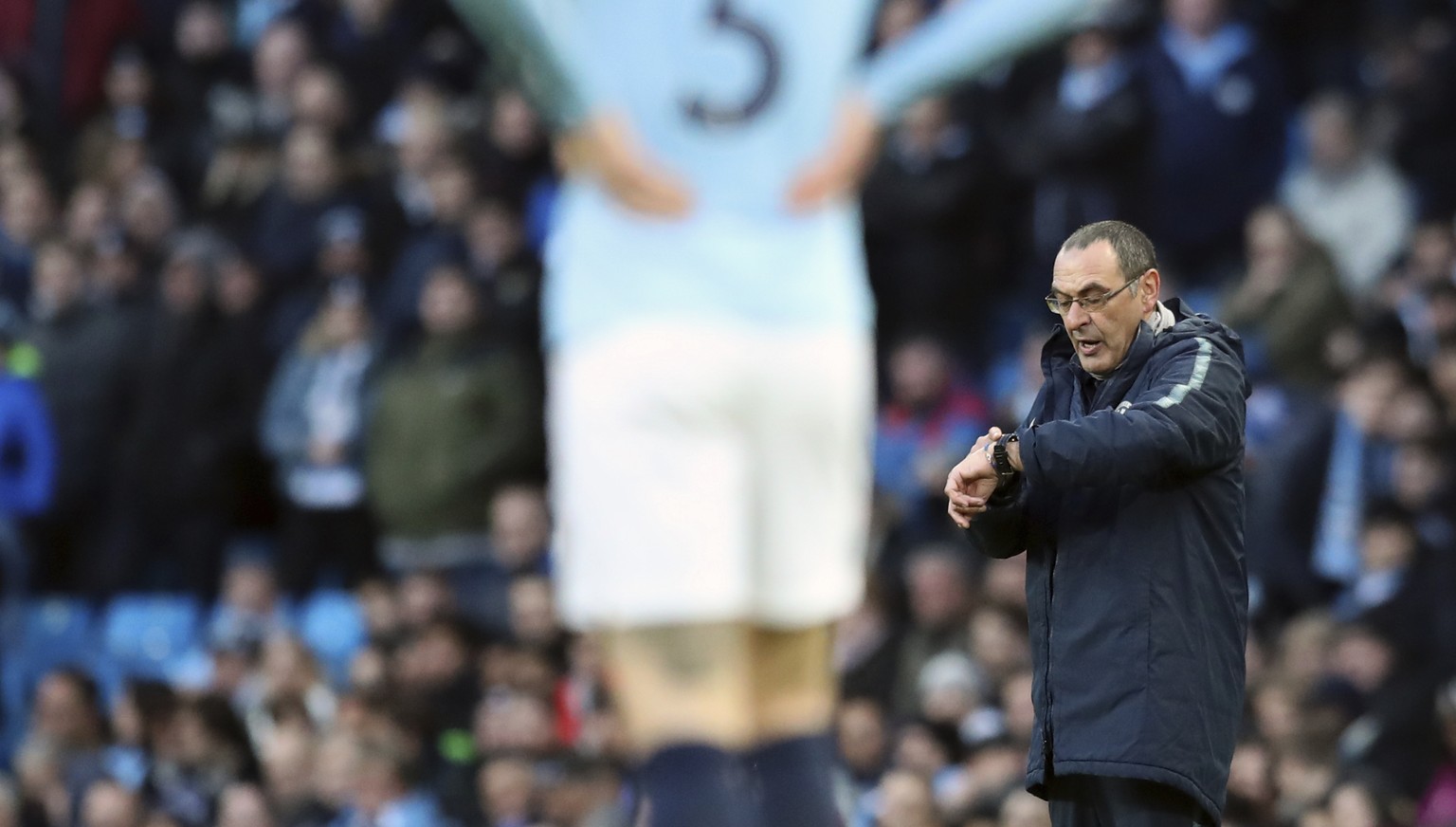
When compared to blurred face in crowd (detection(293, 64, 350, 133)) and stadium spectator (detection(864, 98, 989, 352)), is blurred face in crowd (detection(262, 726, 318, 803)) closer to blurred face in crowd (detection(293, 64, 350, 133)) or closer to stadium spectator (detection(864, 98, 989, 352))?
stadium spectator (detection(864, 98, 989, 352))

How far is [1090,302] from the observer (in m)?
3.40

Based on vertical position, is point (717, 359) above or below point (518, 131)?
below

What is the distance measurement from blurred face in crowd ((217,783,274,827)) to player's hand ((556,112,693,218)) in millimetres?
5211

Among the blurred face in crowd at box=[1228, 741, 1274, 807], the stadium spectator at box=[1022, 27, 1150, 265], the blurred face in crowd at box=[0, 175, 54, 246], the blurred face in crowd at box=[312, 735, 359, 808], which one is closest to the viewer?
the blurred face in crowd at box=[1228, 741, 1274, 807]

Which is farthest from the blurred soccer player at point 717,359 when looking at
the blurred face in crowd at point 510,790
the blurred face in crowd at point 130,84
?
the blurred face in crowd at point 130,84

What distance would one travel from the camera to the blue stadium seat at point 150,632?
10.1m

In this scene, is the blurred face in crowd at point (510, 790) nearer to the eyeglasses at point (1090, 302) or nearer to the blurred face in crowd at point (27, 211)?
the blurred face in crowd at point (27, 211)

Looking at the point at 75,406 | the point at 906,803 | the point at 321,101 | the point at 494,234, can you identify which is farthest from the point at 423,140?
the point at 906,803

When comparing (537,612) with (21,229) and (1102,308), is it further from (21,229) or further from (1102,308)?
(1102,308)

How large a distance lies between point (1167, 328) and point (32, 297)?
8.42m

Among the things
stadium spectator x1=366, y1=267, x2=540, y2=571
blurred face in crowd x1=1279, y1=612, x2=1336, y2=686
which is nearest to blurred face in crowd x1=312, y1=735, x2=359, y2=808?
stadium spectator x1=366, y1=267, x2=540, y2=571

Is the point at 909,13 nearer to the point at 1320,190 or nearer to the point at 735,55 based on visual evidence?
the point at 1320,190

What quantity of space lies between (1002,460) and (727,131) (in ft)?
2.49

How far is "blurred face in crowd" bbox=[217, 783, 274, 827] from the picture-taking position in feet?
27.3
